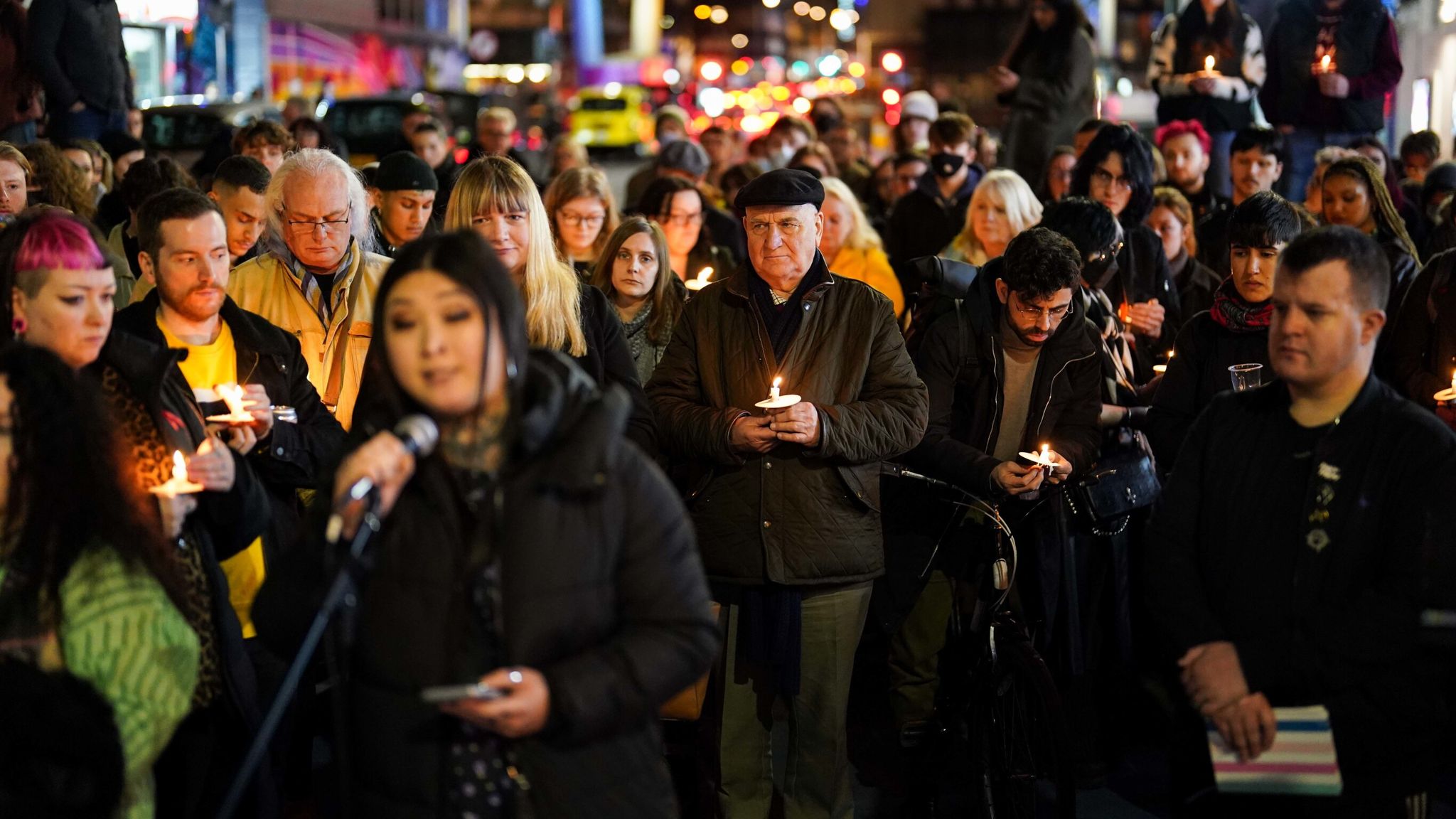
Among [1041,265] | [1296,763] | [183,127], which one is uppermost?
[183,127]

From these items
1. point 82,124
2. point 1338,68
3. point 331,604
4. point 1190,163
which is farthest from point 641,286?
point 1338,68

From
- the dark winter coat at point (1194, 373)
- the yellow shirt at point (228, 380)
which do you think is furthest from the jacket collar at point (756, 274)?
the yellow shirt at point (228, 380)

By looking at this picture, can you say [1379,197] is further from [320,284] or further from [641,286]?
[320,284]

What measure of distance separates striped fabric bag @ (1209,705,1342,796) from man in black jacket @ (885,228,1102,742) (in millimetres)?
2127

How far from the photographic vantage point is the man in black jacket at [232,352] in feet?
14.8

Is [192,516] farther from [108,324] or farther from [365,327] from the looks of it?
[365,327]

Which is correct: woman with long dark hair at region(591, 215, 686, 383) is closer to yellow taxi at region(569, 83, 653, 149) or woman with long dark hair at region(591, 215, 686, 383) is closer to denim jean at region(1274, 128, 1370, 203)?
denim jean at region(1274, 128, 1370, 203)

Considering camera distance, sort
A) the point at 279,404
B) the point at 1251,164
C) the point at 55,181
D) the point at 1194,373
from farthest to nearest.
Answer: the point at 1251,164 < the point at 55,181 < the point at 1194,373 < the point at 279,404

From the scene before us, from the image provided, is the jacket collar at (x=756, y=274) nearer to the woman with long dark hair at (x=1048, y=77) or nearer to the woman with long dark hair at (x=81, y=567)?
the woman with long dark hair at (x=81, y=567)

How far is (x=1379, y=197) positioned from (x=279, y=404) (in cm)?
590

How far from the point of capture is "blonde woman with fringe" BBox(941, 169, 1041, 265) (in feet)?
26.7

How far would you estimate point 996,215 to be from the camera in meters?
8.17

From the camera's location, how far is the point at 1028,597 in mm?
5816

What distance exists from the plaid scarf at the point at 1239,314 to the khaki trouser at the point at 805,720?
69.1 inches
